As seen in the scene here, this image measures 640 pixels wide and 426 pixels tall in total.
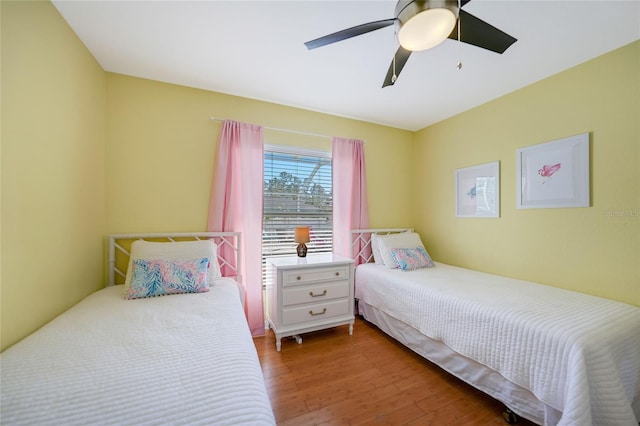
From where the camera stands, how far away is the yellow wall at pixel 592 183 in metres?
1.71

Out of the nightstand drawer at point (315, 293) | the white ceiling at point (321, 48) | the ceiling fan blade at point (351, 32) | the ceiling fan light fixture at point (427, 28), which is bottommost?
the nightstand drawer at point (315, 293)

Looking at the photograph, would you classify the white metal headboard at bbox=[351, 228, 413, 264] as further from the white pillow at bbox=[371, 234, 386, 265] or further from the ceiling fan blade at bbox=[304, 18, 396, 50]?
the ceiling fan blade at bbox=[304, 18, 396, 50]

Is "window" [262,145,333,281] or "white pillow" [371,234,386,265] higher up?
"window" [262,145,333,281]

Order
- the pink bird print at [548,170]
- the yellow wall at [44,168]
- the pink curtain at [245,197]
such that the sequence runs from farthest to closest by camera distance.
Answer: the pink curtain at [245,197], the pink bird print at [548,170], the yellow wall at [44,168]

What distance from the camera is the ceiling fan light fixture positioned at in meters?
1.03

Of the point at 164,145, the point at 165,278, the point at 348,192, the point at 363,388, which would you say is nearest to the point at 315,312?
the point at 363,388

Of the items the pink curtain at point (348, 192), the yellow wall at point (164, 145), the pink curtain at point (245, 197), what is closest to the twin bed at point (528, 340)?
the pink curtain at point (348, 192)

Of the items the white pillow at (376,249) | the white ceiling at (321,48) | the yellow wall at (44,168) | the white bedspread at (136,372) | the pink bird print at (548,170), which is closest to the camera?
the white bedspread at (136,372)

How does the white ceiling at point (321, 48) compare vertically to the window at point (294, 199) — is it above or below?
above

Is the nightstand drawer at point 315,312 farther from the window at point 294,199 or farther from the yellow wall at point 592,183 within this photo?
the yellow wall at point 592,183

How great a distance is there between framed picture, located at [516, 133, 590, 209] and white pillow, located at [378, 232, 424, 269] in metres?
1.10

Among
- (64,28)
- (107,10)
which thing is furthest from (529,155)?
(64,28)

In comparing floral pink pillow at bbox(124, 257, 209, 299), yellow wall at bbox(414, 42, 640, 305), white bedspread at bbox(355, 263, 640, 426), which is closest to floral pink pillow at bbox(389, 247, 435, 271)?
white bedspread at bbox(355, 263, 640, 426)

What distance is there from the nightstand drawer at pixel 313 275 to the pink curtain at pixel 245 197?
41 cm
